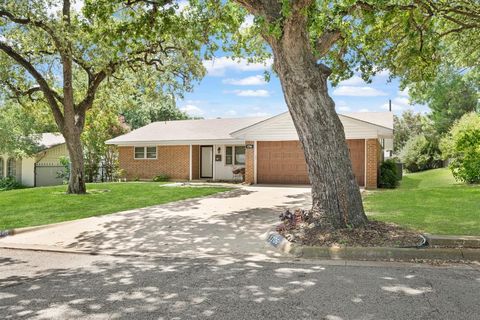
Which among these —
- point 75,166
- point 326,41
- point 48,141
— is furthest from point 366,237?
point 48,141

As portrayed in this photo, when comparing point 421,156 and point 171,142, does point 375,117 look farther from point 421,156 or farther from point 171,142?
point 421,156

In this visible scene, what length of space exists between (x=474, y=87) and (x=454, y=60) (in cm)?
2592

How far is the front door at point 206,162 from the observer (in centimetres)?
2488

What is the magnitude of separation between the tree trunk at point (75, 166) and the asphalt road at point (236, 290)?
395 inches

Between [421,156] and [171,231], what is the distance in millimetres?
30807

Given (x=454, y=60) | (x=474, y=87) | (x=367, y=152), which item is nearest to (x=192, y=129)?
(x=367, y=152)

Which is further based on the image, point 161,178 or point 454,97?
point 454,97

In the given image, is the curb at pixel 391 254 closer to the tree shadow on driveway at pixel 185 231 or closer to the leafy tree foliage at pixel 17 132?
the tree shadow on driveway at pixel 185 231

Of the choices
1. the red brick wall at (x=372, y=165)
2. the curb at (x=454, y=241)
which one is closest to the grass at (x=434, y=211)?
the curb at (x=454, y=241)

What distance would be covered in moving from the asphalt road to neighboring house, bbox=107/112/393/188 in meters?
12.8

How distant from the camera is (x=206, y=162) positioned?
25.0m

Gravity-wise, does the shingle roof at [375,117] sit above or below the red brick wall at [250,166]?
above

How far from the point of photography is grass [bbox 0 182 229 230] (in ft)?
35.0

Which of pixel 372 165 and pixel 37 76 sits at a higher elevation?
pixel 37 76
